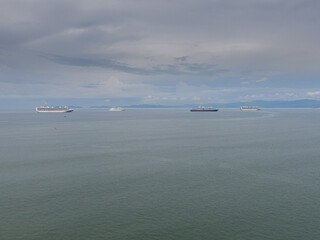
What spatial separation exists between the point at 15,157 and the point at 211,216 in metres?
50.0

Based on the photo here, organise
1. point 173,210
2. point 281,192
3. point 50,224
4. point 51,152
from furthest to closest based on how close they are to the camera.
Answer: point 51,152
point 281,192
point 173,210
point 50,224

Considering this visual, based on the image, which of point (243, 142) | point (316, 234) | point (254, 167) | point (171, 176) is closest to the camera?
point (316, 234)

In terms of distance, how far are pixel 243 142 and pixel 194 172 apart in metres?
39.9

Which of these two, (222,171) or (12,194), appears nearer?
(12,194)

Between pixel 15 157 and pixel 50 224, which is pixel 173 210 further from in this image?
pixel 15 157

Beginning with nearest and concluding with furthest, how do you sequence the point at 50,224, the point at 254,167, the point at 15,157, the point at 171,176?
the point at 50,224
the point at 171,176
the point at 254,167
the point at 15,157

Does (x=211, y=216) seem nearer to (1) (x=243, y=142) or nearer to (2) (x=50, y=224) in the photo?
(2) (x=50, y=224)

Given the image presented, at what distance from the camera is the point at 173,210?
32.3 meters

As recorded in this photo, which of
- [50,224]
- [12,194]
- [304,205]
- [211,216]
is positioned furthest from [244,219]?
[12,194]

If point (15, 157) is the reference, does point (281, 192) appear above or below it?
below

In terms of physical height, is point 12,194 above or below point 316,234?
above

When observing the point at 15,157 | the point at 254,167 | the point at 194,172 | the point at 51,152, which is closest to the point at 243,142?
the point at 254,167

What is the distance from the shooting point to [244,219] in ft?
98.1

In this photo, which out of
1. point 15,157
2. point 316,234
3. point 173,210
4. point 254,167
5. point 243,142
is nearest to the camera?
point 316,234
